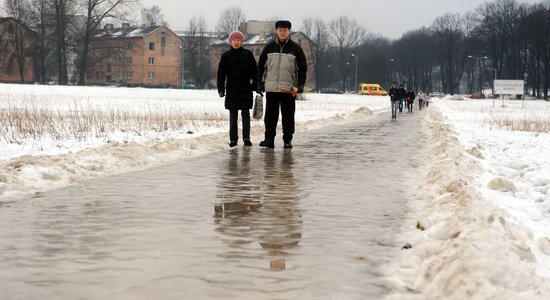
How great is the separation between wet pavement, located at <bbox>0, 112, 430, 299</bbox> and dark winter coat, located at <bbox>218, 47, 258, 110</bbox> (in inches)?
140

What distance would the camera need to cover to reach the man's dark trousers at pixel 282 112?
11.6 metres

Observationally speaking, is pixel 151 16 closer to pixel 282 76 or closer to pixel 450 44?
pixel 450 44

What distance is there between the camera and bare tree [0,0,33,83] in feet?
261

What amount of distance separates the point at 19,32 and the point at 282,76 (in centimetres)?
7766

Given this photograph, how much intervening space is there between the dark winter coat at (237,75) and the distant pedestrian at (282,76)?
23 cm

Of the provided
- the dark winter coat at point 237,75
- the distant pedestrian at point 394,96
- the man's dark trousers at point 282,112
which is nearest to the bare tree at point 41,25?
the distant pedestrian at point 394,96

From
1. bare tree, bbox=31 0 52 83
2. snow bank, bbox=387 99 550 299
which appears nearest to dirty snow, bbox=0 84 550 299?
snow bank, bbox=387 99 550 299

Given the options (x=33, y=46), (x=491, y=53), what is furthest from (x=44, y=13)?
(x=491, y=53)

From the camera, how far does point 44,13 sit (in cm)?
7425

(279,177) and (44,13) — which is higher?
(44,13)

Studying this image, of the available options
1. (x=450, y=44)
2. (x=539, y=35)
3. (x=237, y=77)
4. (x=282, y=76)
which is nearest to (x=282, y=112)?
(x=282, y=76)

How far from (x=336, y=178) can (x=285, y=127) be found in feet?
12.6

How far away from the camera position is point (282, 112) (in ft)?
38.3

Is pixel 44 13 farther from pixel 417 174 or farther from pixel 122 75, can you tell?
pixel 417 174
